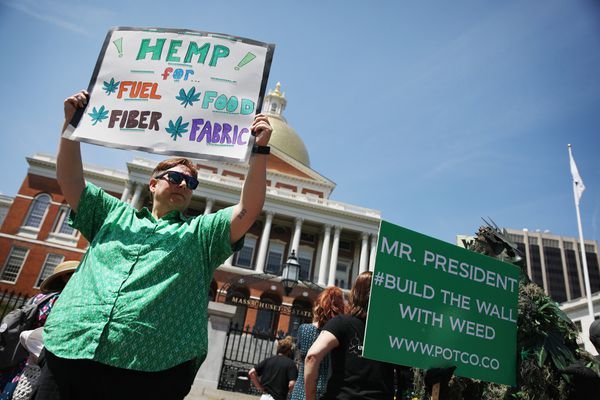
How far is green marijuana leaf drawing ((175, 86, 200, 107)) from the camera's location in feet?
9.02

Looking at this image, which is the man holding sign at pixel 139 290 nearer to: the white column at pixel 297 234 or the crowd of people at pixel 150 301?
the crowd of people at pixel 150 301

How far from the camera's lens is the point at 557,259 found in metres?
91.9

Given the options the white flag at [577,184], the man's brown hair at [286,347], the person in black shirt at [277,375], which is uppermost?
the white flag at [577,184]

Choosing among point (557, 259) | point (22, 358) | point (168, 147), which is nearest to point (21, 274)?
point (22, 358)

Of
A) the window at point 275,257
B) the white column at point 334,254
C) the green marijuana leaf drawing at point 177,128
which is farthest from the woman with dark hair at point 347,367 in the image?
the window at point 275,257

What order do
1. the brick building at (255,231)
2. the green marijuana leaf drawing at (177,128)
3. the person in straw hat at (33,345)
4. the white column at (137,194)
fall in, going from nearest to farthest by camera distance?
the green marijuana leaf drawing at (177,128)
the person in straw hat at (33,345)
the brick building at (255,231)
the white column at (137,194)

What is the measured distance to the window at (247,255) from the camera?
37344 mm

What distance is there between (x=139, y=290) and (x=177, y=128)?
3.89 feet

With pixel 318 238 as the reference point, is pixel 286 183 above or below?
above

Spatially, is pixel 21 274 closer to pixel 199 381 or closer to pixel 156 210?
pixel 199 381

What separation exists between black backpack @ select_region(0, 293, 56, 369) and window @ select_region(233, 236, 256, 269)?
33.8 meters

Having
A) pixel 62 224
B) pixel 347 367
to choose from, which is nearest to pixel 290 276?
pixel 347 367

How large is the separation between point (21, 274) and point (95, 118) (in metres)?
38.3

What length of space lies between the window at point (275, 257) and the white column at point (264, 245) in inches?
41.3
